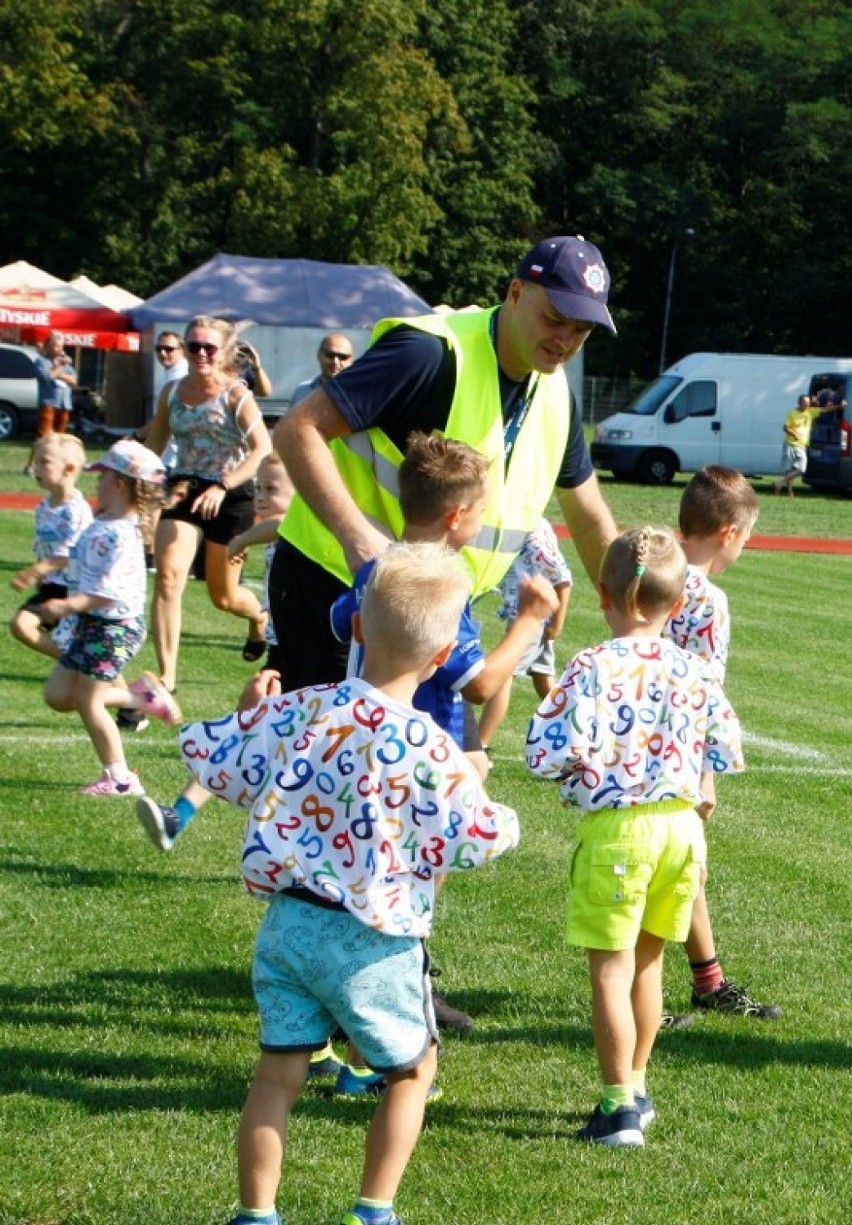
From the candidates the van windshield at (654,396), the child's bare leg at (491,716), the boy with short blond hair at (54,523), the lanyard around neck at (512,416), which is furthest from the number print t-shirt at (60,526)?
the van windshield at (654,396)

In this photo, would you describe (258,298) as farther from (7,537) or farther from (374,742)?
(374,742)

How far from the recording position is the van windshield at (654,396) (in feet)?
123

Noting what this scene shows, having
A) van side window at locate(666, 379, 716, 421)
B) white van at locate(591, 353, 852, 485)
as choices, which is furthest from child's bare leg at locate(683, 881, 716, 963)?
van side window at locate(666, 379, 716, 421)

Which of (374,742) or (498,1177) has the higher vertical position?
(374,742)

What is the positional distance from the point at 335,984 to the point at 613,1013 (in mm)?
1021

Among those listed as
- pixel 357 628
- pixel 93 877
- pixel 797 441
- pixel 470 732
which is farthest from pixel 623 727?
pixel 797 441

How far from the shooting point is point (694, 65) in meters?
72.0

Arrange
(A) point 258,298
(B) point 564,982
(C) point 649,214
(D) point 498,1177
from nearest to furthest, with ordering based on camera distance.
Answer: (D) point 498,1177
(B) point 564,982
(A) point 258,298
(C) point 649,214

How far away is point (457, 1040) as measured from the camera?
5223 mm

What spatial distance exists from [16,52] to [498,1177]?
48408mm

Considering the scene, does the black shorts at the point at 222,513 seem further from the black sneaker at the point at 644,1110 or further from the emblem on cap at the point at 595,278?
the black sneaker at the point at 644,1110

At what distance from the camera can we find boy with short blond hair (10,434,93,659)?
10.1 m

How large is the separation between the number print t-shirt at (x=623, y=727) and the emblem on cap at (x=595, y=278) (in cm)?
91

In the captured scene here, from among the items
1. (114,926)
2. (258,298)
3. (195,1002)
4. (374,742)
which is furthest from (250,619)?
(258,298)
